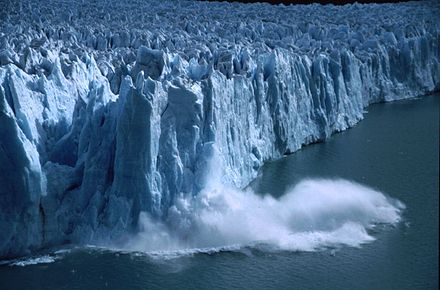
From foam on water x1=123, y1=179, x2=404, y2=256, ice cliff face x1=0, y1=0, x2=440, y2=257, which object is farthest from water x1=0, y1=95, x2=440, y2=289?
ice cliff face x1=0, y1=0, x2=440, y2=257

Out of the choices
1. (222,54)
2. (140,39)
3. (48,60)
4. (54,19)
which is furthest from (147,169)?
(54,19)

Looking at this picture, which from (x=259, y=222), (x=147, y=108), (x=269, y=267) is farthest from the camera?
(x=259, y=222)

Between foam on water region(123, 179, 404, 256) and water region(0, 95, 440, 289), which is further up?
foam on water region(123, 179, 404, 256)

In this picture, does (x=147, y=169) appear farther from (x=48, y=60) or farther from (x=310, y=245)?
(x=48, y=60)

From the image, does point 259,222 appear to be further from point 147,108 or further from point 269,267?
point 147,108

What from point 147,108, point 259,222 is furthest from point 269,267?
point 147,108

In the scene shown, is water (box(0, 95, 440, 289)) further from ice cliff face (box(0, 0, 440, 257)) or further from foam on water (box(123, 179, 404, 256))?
ice cliff face (box(0, 0, 440, 257))

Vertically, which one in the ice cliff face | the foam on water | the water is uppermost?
the ice cliff face
